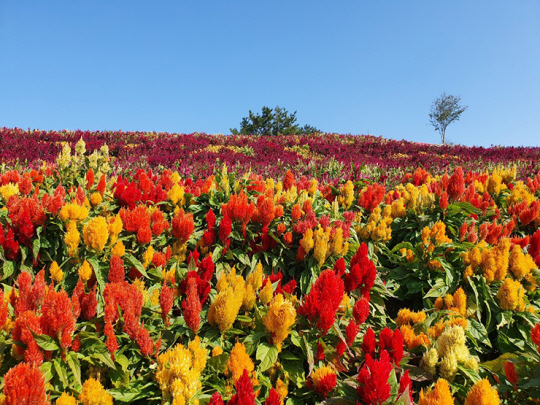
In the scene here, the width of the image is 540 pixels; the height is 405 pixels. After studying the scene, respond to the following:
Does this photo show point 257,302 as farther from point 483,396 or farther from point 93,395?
point 483,396

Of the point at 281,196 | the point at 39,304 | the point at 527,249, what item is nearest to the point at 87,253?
the point at 39,304

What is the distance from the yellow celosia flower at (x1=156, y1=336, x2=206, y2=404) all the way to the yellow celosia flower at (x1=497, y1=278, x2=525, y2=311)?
6.96 feet

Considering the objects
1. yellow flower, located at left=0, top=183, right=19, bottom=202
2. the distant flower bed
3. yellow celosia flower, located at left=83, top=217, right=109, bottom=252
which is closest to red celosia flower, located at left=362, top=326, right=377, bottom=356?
yellow celosia flower, located at left=83, top=217, right=109, bottom=252

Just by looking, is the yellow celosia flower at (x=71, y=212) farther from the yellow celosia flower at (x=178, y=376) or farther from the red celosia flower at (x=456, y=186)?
the red celosia flower at (x=456, y=186)

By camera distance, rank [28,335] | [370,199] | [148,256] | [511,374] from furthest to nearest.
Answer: [370,199] < [148,256] < [511,374] < [28,335]

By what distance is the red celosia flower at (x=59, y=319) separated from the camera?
152cm

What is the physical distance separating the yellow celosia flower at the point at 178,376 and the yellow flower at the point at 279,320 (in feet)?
1.44

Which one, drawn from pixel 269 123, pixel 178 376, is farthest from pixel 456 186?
pixel 269 123

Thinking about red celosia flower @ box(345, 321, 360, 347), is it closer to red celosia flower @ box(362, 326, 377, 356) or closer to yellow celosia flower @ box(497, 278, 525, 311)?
red celosia flower @ box(362, 326, 377, 356)

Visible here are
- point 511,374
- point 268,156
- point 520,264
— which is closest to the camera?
point 511,374

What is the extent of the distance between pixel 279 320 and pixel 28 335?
112 centimetres

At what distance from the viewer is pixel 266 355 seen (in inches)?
73.3

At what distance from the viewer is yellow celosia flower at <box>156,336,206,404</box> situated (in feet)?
4.80

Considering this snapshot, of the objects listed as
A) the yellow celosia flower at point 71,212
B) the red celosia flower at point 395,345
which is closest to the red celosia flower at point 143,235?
the yellow celosia flower at point 71,212
